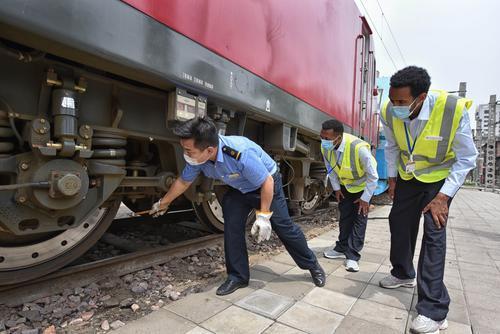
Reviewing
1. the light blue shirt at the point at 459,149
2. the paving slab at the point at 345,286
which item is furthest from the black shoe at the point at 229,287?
the light blue shirt at the point at 459,149

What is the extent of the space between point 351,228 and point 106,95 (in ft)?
8.48

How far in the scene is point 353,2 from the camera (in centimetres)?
528

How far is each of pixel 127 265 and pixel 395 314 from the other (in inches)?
79.9

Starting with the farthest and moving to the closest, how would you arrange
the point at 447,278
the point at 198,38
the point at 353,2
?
the point at 353,2, the point at 447,278, the point at 198,38

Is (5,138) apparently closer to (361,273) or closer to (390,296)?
(390,296)

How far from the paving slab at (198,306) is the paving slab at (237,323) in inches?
2.3

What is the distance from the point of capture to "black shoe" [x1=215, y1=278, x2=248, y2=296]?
2.40 m

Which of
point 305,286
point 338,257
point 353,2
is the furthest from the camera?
point 353,2

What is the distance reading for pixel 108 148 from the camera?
221cm

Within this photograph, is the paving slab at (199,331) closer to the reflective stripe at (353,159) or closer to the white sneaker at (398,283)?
the white sneaker at (398,283)

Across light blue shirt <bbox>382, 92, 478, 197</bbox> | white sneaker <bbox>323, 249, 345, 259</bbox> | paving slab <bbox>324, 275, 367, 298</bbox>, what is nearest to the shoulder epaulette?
light blue shirt <bbox>382, 92, 478, 197</bbox>

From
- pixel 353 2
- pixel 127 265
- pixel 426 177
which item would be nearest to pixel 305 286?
Result: pixel 426 177

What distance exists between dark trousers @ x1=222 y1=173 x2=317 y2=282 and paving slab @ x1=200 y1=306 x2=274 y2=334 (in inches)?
16.2

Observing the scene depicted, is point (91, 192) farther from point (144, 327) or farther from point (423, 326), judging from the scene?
point (423, 326)
